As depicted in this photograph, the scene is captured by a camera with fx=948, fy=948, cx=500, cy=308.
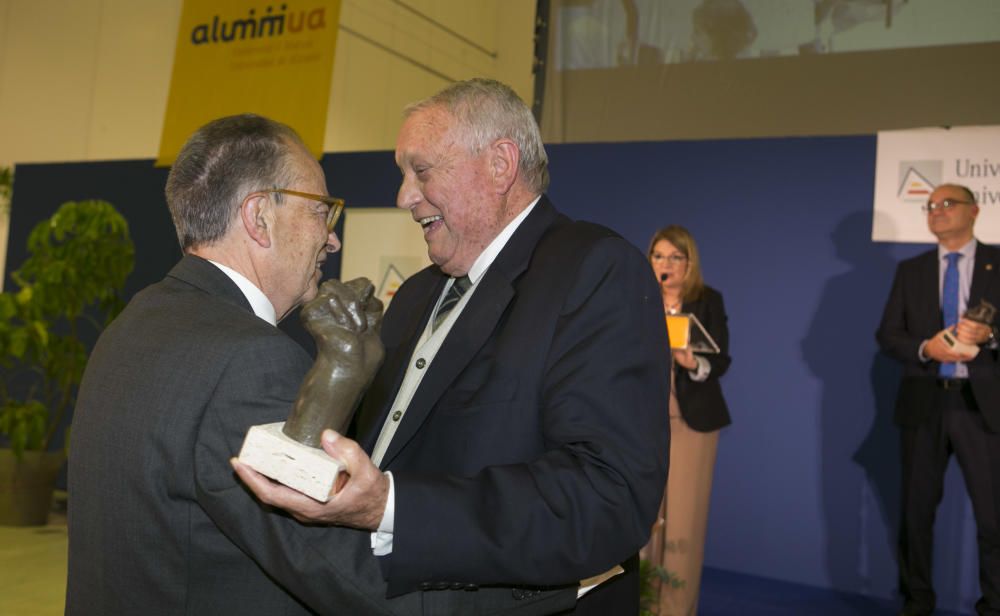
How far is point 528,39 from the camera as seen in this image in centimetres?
1251

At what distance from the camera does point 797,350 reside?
19.2ft

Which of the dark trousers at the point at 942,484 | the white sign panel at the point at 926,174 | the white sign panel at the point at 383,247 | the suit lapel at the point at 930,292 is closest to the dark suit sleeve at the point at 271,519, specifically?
the dark trousers at the point at 942,484

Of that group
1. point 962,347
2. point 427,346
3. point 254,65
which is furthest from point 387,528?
point 254,65

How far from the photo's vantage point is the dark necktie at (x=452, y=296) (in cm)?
187

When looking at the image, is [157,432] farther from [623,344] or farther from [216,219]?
[623,344]

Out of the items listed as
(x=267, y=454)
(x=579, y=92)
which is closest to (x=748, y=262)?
(x=579, y=92)

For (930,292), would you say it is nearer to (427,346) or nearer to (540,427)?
(427,346)

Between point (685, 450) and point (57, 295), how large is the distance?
415cm

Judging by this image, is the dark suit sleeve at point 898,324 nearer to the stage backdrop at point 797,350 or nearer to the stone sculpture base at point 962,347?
the stone sculpture base at point 962,347

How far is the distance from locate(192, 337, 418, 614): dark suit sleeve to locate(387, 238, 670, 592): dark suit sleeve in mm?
57

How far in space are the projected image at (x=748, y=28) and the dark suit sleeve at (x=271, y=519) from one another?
6940 millimetres

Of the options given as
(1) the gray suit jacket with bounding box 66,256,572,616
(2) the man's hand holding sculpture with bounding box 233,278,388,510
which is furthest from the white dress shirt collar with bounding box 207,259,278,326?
(2) the man's hand holding sculpture with bounding box 233,278,388,510

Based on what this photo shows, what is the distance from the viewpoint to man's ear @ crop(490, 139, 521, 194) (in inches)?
69.3

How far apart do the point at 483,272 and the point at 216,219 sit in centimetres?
49
